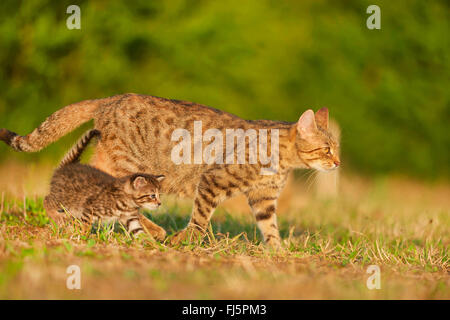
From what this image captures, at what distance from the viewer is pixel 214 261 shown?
4.08 m

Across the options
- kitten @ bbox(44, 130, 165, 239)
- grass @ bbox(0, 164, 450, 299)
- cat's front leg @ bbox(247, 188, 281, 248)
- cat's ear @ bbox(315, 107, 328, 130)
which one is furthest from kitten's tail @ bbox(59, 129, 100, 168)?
cat's ear @ bbox(315, 107, 328, 130)

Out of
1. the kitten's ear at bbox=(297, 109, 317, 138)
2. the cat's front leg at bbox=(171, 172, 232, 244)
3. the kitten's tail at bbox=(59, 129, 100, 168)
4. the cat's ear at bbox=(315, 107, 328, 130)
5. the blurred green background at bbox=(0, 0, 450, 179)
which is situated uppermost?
the blurred green background at bbox=(0, 0, 450, 179)

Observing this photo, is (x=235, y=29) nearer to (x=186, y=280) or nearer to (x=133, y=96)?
(x=133, y=96)

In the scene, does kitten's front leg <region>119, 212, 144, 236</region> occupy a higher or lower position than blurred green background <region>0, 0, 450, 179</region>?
lower

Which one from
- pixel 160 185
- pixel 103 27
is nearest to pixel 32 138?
pixel 160 185

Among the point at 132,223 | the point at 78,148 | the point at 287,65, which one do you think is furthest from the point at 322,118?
the point at 287,65

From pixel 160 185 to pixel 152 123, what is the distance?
1.94ft

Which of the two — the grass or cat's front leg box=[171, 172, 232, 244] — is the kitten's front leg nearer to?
the grass

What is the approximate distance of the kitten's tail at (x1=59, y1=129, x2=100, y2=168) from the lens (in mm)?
5172

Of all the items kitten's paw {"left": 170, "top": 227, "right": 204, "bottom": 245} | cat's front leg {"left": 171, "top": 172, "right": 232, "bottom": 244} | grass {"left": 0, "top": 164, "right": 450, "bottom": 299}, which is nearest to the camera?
grass {"left": 0, "top": 164, "right": 450, "bottom": 299}

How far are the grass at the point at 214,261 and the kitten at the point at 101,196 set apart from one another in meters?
0.16

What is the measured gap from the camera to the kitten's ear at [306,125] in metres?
5.14

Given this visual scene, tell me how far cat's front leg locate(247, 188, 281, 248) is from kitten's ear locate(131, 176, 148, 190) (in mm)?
A: 1018

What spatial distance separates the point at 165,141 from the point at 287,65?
10428 mm
